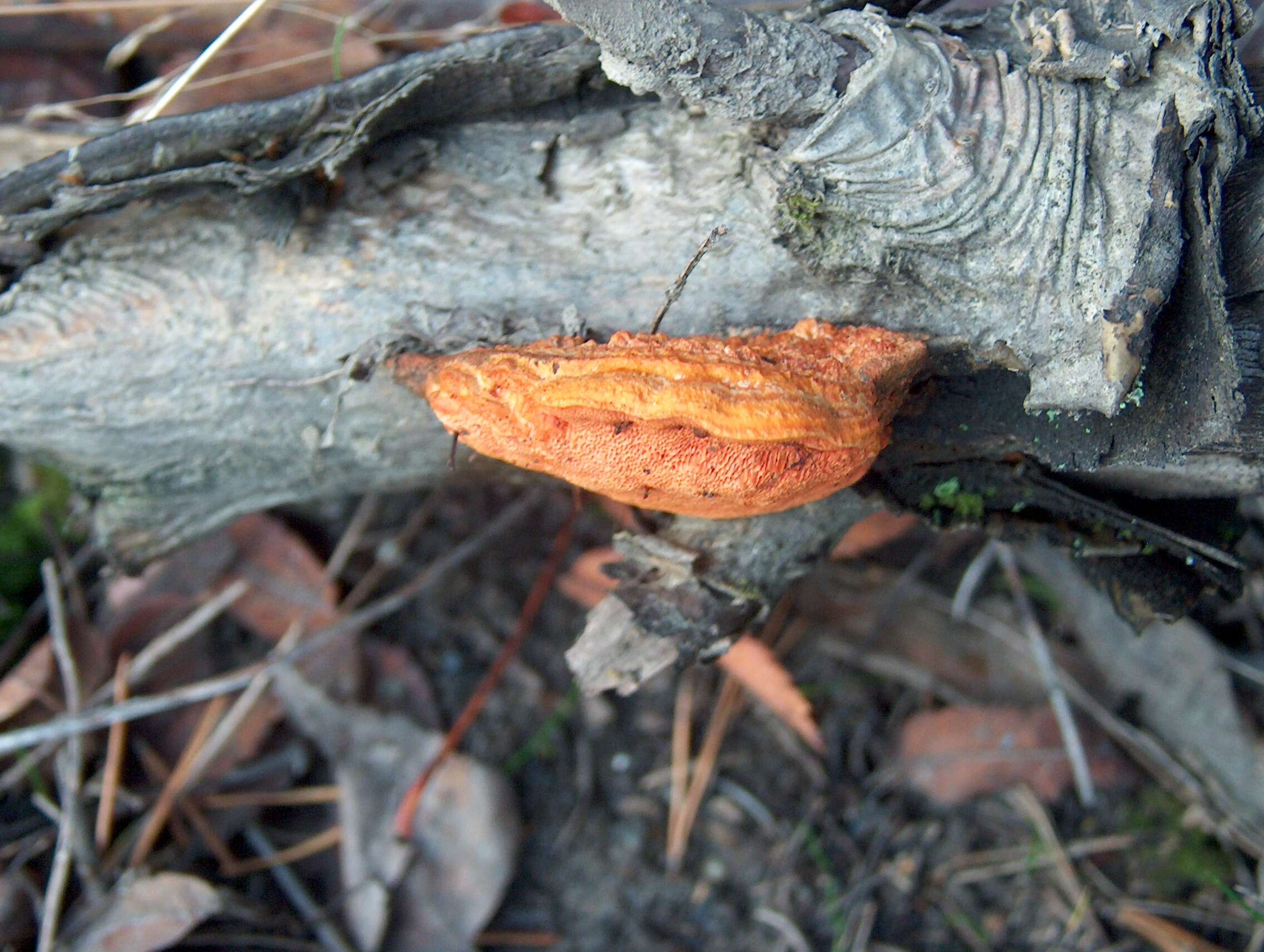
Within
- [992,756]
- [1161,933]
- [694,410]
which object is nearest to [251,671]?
[694,410]

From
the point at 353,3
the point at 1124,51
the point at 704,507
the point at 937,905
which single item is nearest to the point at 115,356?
the point at 704,507

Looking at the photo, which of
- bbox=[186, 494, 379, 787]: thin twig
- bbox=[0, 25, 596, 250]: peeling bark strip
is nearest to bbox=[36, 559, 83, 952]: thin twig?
bbox=[186, 494, 379, 787]: thin twig

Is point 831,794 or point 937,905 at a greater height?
point 831,794

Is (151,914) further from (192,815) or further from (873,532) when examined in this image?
(873,532)

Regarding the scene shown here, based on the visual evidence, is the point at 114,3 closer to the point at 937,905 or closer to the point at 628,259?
the point at 628,259

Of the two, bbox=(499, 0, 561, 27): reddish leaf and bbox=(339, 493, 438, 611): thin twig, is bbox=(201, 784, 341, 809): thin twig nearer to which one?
bbox=(339, 493, 438, 611): thin twig

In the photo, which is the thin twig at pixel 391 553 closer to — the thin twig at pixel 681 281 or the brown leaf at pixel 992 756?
the thin twig at pixel 681 281

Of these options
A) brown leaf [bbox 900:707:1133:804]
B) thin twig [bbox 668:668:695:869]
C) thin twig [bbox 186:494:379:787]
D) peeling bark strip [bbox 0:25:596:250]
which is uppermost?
peeling bark strip [bbox 0:25:596:250]
